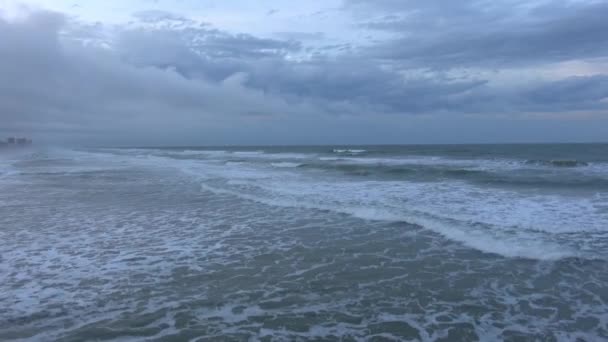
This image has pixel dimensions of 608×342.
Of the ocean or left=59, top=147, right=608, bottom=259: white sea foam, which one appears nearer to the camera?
the ocean

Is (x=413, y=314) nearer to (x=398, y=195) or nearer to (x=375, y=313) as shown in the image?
(x=375, y=313)

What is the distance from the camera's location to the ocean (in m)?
4.99

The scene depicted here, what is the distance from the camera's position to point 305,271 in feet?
22.9

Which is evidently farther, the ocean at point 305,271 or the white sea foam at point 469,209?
the white sea foam at point 469,209

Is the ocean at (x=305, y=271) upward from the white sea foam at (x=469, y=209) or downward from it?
downward

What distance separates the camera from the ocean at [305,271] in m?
4.99

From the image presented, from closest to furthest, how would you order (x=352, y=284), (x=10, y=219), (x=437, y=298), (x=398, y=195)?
(x=437, y=298)
(x=352, y=284)
(x=10, y=219)
(x=398, y=195)

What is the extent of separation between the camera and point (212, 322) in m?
5.08

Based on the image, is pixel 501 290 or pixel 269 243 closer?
pixel 501 290

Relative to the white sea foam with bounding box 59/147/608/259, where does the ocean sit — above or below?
below

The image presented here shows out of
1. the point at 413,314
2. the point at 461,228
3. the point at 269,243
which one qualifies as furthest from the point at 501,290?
the point at 269,243

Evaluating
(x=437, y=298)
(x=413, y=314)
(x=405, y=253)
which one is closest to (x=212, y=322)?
(x=413, y=314)

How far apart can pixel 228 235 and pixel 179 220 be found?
8.13 feet

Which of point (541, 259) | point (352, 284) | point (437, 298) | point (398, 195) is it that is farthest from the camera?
point (398, 195)
